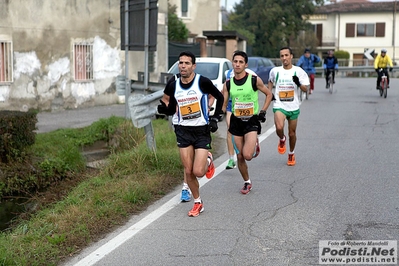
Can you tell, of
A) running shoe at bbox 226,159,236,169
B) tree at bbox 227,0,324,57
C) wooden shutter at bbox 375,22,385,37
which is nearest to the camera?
running shoe at bbox 226,159,236,169

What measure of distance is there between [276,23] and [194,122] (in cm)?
5188

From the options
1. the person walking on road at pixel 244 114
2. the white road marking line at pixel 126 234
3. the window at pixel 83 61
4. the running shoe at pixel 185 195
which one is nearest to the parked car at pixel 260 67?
the window at pixel 83 61

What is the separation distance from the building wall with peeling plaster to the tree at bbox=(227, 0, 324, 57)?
120 ft

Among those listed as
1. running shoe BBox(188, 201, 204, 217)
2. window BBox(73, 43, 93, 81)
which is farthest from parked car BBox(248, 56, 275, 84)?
running shoe BBox(188, 201, 204, 217)

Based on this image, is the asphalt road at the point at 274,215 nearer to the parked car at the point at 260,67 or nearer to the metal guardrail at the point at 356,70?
the parked car at the point at 260,67

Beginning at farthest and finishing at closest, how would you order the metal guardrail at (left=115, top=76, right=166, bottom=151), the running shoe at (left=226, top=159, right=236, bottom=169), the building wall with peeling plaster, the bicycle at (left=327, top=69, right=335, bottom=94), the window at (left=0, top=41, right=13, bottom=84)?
the bicycle at (left=327, top=69, right=335, bottom=94)
the building wall with peeling plaster
the window at (left=0, top=41, right=13, bottom=84)
the running shoe at (left=226, top=159, right=236, bottom=169)
the metal guardrail at (left=115, top=76, right=166, bottom=151)

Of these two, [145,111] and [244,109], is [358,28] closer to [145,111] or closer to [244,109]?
[145,111]

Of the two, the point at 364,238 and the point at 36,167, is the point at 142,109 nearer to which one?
the point at 36,167

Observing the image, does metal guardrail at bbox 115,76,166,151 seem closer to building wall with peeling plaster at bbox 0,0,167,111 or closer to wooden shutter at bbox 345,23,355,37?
building wall with peeling plaster at bbox 0,0,167,111

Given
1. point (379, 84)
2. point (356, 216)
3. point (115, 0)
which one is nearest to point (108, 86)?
point (115, 0)

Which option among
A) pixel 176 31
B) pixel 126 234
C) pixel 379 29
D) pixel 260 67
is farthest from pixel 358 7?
pixel 126 234

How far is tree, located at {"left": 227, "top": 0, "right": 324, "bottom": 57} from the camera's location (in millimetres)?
56669

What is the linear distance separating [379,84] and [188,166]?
1673cm

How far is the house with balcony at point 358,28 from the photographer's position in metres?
63.1
